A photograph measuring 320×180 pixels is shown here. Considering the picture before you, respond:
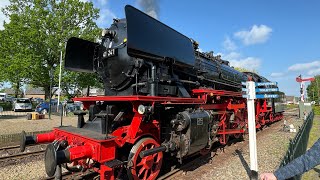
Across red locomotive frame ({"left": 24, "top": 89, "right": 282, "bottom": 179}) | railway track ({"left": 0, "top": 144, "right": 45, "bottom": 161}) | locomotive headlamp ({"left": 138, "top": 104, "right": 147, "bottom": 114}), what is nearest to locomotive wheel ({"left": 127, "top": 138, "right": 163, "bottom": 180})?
red locomotive frame ({"left": 24, "top": 89, "right": 282, "bottom": 179})

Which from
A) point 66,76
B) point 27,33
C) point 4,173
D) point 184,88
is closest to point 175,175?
point 184,88

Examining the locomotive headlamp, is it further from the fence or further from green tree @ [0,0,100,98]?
green tree @ [0,0,100,98]

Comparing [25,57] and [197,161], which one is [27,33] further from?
[197,161]

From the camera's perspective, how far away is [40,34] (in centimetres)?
3003

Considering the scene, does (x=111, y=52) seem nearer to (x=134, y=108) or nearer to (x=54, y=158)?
(x=134, y=108)

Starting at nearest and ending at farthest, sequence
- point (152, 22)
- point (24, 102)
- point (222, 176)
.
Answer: point (152, 22) < point (222, 176) < point (24, 102)

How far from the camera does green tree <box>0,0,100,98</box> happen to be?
93.0 feet

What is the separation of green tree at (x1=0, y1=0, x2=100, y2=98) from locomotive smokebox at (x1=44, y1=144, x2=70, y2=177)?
26.5 m

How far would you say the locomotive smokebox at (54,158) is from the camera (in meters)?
4.43

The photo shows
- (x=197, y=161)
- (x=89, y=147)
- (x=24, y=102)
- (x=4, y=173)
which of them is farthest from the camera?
(x=24, y=102)

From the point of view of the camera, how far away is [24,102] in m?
32.1

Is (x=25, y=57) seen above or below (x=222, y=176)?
above

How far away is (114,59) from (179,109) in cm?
222

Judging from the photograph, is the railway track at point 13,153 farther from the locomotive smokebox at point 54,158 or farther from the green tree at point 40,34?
the green tree at point 40,34
